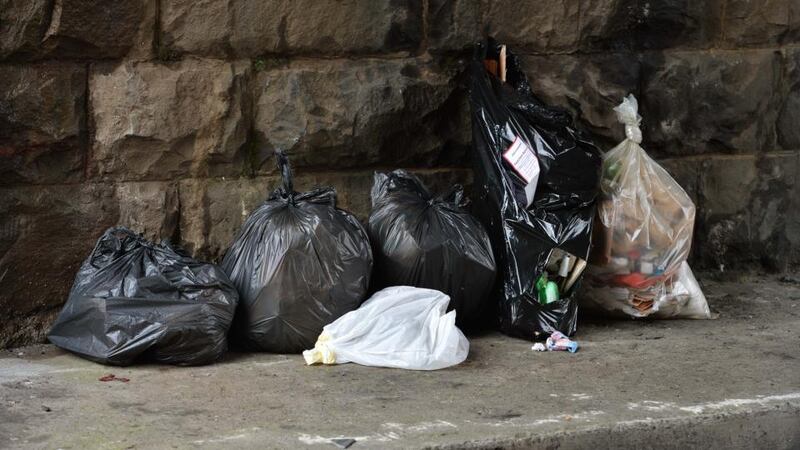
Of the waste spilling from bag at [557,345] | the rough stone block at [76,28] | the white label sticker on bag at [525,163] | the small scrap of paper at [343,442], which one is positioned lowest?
the small scrap of paper at [343,442]

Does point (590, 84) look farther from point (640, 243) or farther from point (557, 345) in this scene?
point (557, 345)

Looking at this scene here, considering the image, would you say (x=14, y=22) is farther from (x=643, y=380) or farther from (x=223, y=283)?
(x=643, y=380)

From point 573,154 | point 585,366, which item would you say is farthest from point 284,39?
point 585,366

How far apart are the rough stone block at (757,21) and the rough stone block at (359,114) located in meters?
1.36

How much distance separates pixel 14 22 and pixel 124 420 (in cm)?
155

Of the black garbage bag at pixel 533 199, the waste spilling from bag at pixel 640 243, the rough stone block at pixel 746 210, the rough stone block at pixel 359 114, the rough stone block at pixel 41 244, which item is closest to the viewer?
the rough stone block at pixel 41 244

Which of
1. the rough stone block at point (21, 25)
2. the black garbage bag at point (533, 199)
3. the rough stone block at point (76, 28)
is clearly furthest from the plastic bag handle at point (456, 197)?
the rough stone block at point (21, 25)

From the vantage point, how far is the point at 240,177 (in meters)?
4.74

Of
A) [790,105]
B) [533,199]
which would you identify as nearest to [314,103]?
[533,199]

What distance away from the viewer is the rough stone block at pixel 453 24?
4.95 m

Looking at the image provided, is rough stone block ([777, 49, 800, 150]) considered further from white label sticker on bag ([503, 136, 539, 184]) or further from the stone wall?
white label sticker on bag ([503, 136, 539, 184])

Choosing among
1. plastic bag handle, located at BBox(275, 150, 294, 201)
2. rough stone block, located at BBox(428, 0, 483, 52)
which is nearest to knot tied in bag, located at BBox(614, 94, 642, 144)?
rough stone block, located at BBox(428, 0, 483, 52)

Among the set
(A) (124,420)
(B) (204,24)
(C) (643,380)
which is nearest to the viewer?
(A) (124,420)

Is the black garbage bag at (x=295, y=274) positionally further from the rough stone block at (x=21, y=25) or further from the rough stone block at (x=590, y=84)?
the rough stone block at (x=590, y=84)
